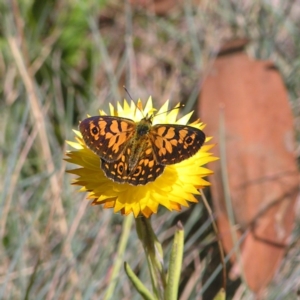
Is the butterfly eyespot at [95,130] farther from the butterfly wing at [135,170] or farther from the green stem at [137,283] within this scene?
the green stem at [137,283]

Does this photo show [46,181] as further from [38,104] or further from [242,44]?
[242,44]

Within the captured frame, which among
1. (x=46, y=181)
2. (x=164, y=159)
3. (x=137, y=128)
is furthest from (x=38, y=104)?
(x=164, y=159)

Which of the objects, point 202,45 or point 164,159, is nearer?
point 164,159

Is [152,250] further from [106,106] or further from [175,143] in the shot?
[106,106]

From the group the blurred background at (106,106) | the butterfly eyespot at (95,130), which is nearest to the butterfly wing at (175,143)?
the butterfly eyespot at (95,130)

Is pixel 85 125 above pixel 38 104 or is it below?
below

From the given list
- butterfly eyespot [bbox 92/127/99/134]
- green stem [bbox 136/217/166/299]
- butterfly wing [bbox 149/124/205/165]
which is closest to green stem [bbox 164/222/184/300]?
green stem [bbox 136/217/166/299]

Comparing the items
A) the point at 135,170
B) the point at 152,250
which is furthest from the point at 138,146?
the point at 152,250
